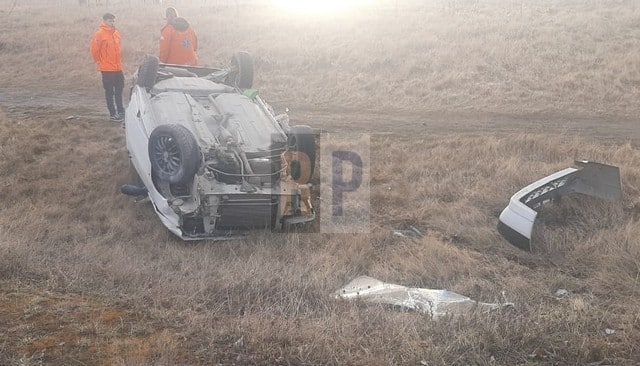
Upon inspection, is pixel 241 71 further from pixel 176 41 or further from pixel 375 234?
pixel 375 234

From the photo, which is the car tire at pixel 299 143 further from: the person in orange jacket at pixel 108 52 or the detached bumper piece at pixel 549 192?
the person in orange jacket at pixel 108 52

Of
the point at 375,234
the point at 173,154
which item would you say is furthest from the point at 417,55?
the point at 173,154

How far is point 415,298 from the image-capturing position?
173 inches

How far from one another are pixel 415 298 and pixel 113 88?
8.14 meters

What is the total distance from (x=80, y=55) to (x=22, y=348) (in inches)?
564

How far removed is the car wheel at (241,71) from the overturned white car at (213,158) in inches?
19.4

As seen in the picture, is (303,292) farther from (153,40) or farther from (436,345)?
(153,40)

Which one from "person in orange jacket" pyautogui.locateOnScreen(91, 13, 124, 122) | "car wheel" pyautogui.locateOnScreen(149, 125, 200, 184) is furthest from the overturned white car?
"person in orange jacket" pyautogui.locateOnScreen(91, 13, 124, 122)

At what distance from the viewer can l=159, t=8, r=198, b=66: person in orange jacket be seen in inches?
371

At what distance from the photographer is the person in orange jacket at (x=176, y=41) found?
9.41 meters

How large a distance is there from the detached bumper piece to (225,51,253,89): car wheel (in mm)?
3998

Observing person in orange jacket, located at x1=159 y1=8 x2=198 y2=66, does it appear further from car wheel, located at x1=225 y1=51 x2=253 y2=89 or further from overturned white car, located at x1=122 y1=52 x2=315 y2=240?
overturned white car, located at x1=122 y1=52 x2=315 y2=240

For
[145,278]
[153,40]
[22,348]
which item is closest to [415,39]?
[153,40]

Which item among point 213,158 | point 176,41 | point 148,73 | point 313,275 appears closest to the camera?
point 313,275
